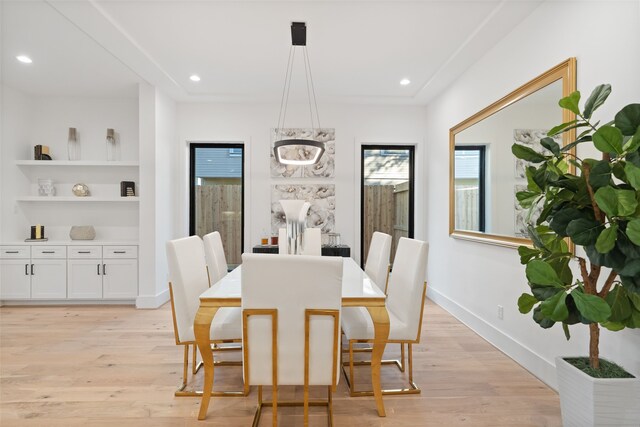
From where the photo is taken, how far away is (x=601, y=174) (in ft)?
4.68

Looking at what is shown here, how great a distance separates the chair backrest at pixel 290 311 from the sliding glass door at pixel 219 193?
11.3 feet

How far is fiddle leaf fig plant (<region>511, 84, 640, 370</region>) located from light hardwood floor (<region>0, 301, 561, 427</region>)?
0.77m

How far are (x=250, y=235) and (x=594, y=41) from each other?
13.4 ft

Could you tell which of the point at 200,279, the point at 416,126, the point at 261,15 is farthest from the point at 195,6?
the point at 416,126

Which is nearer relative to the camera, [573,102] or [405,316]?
[573,102]

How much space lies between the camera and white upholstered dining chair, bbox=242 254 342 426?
5.14 feet

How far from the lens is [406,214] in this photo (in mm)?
5066

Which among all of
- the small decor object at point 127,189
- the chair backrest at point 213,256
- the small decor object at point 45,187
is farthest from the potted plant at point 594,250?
the small decor object at point 45,187

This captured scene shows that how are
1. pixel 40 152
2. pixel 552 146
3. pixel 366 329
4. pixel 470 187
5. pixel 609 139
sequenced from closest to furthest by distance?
pixel 609 139 → pixel 552 146 → pixel 366 329 → pixel 470 187 → pixel 40 152

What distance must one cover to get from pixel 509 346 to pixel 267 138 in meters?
3.82

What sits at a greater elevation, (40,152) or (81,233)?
(40,152)

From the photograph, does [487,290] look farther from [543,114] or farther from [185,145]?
[185,145]

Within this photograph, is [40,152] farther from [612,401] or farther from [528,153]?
[612,401]

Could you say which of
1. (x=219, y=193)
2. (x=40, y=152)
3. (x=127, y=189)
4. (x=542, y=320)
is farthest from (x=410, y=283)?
(x=40, y=152)
